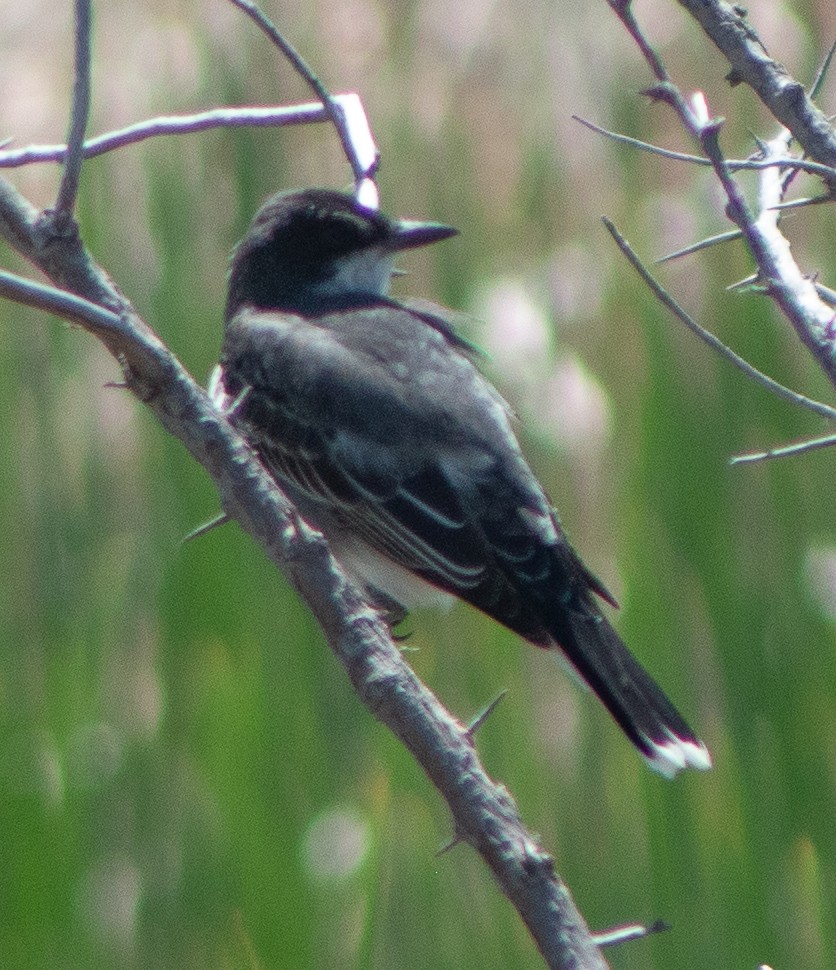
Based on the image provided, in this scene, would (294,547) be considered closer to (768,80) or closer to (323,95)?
(323,95)

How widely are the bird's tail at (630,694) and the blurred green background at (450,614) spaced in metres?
0.15

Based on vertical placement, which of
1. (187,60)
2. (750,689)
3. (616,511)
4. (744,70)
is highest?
(187,60)

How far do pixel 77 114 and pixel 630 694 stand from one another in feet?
4.71

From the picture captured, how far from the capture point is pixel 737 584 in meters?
2.63

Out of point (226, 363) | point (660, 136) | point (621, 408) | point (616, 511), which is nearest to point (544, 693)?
point (616, 511)

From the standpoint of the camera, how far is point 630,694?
7.80ft

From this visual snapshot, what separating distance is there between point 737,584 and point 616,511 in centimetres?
27

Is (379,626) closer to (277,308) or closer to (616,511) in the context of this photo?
(616,511)

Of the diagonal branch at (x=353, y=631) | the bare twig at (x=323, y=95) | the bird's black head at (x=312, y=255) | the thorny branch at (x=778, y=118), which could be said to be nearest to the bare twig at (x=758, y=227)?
the thorny branch at (x=778, y=118)

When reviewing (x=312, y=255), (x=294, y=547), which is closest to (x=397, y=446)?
(x=312, y=255)

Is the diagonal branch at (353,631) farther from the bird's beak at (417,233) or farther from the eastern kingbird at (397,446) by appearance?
the bird's beak at (417,233)

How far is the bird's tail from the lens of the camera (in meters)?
2.33

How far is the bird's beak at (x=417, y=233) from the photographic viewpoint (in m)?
2.79

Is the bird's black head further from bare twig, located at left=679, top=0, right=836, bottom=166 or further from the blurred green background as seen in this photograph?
bare twig, located at left=679, top=0, right=836, bottom=166
